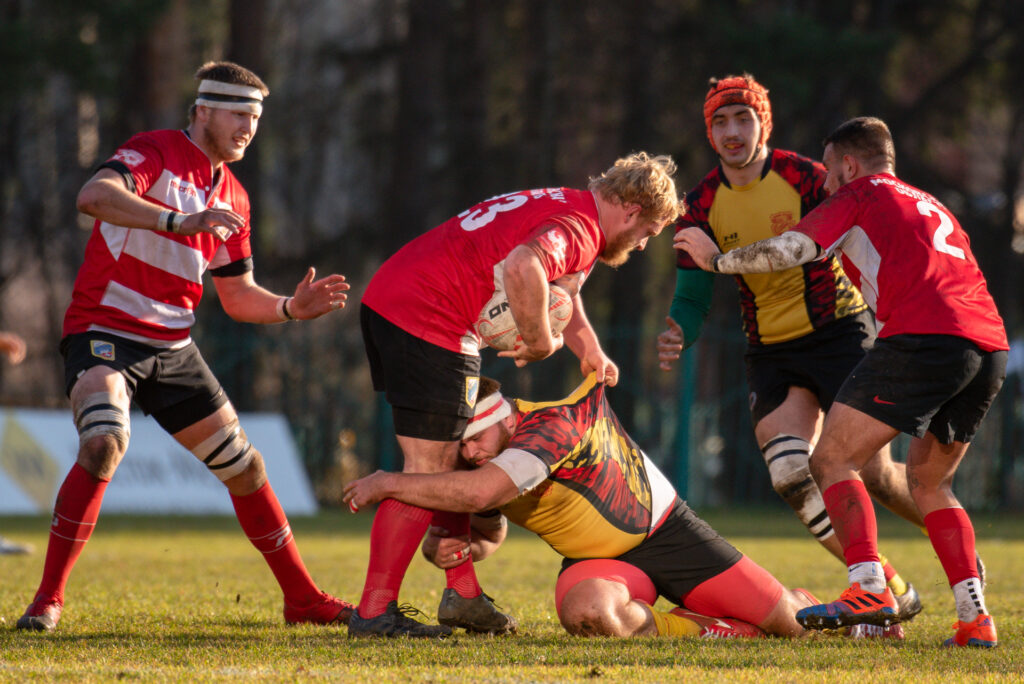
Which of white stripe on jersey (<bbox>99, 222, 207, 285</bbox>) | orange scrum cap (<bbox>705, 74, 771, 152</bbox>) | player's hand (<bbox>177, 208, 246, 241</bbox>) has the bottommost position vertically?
white stripe on jersey (<bbox>99, 222, 207, 285</bbox>)

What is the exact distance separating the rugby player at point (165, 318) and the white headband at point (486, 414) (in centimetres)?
85

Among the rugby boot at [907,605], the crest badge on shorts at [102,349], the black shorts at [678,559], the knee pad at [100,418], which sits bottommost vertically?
the rugby boot at [907,605]

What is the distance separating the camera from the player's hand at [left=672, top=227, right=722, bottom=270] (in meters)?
5.55

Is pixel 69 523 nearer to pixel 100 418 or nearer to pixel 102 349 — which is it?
pixel 100 418

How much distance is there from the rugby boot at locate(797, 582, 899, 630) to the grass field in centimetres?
11

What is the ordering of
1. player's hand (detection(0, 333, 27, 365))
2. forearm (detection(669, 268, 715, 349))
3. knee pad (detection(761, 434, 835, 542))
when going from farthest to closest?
player's hand (detection(0, 333, 27, 365)) < forearm (detection(669, 268, 715, 349)) < knee pad (detection(761, 434, 835, 542))

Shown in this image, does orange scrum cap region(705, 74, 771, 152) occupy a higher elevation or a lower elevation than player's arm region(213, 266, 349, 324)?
higher

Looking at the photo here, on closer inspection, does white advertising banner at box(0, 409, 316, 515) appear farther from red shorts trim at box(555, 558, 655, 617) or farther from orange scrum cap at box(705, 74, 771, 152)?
red shorts trim at box(555, 558, 655, 617)

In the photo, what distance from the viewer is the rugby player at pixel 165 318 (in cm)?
505

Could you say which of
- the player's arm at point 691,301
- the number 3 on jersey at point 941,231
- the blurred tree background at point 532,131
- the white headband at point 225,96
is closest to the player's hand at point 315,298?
the white headband at point 225,96

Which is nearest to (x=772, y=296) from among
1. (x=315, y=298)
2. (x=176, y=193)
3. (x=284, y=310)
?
(x=315, y=298)

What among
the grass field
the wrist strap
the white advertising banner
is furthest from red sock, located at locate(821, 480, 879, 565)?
the white advertising banner

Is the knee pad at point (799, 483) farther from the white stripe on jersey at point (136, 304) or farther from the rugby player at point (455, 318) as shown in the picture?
the white stripe on jersey at point (136, 304)

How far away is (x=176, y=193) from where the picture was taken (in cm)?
545
